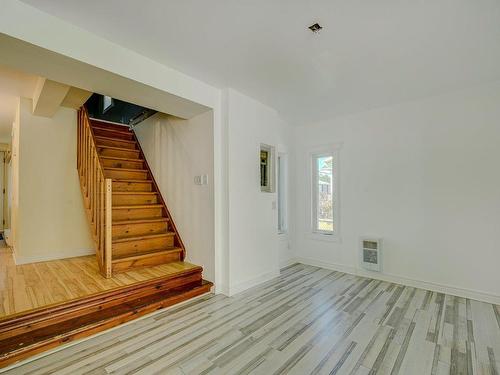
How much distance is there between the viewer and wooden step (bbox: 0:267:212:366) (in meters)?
1.91

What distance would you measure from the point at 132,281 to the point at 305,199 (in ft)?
9.97

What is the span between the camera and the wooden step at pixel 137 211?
11.8 feet

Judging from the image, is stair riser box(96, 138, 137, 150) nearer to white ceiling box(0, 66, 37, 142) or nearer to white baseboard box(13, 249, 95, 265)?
white ceiling box(0, 66, 37, 142)

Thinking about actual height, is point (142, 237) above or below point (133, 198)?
below

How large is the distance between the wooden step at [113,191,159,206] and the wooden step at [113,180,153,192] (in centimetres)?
15

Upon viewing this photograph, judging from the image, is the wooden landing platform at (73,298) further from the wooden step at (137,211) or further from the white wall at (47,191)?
the wooden step at (137,211)

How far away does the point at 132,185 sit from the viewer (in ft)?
13.4

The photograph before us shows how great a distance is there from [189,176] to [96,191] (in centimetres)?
115

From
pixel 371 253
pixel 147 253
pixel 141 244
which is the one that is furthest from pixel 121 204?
pixel 371 253

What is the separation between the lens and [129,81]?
230cm

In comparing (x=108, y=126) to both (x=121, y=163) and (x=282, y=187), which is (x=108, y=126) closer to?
(x=121, y=163)

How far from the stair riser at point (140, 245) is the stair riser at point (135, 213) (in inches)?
20.3

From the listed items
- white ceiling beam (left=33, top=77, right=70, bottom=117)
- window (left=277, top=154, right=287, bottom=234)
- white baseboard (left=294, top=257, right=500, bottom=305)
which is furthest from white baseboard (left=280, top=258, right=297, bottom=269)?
→ white ceiling beam (left=33, top=77, right=70, bottom=117)

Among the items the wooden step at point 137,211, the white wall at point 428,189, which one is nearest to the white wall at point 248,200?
the white wall at point 428,189
